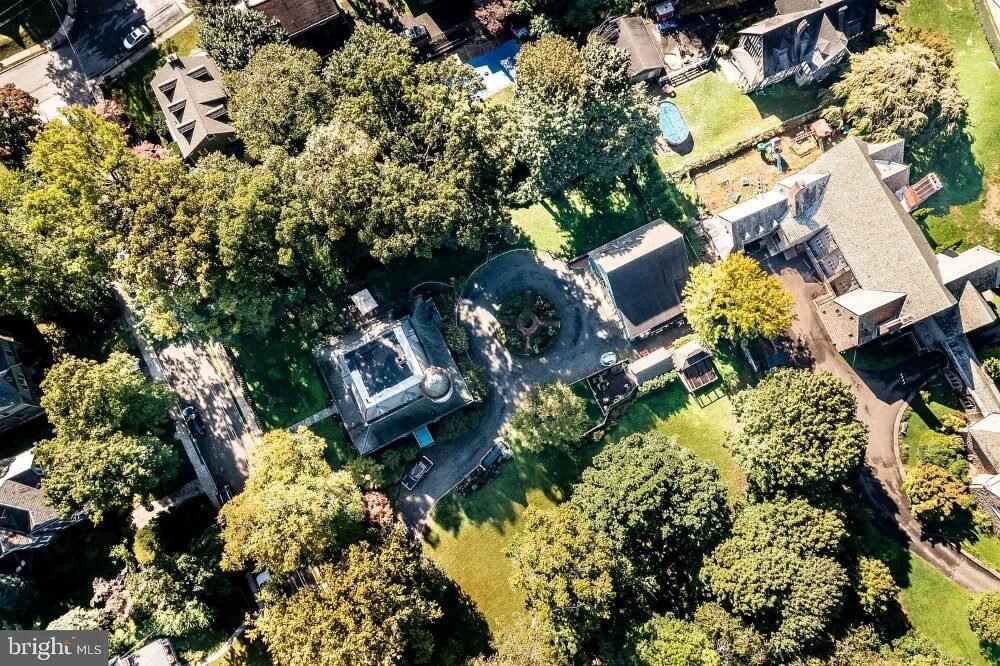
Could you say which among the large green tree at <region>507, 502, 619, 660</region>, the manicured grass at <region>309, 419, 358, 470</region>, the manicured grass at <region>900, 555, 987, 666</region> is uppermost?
the manicured grass at <region>309, 419, 358, 470</region>

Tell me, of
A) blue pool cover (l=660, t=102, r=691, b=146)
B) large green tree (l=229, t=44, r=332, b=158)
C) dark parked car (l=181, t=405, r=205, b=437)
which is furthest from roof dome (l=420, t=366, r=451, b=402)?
blue pool cover (l=660, t=102, r=691, b=146)

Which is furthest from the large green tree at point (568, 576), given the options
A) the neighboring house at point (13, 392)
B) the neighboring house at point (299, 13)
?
the neighboring house at point (299, 13)

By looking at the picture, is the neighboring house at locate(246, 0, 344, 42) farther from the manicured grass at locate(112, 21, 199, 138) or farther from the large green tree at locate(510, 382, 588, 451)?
the large green tree at locate(510, 382, 588, 451)

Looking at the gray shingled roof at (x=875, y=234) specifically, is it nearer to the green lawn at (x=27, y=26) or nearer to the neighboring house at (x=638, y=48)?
the neighboring house at (x=638, y=48)

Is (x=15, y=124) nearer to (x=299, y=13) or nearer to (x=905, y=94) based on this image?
(x=299, y=13)

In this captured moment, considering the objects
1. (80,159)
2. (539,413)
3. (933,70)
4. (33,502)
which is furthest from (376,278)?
(933,70)
